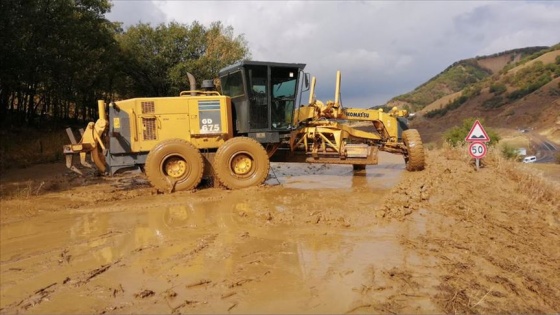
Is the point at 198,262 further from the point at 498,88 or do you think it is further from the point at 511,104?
the point at 498,88

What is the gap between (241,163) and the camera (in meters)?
9.84

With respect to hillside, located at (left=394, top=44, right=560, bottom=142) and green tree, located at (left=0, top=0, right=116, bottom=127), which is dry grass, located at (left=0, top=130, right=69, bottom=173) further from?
hillside, located at (left=394, top=44, right=560, bottom=142)

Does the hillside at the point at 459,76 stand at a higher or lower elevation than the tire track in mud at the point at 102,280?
higher

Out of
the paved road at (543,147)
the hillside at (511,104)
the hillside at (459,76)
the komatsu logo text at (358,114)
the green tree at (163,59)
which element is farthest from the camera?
the hillside at (459,76)

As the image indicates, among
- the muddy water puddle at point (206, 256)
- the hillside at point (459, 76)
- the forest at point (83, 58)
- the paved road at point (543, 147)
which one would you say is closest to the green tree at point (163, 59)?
the forest at point (83, 58)

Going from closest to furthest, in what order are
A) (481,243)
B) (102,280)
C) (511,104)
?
(102,280) → (481,243) → (511,104)

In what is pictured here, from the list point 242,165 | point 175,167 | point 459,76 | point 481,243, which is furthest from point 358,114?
point 459,76

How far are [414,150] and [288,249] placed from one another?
22.6 feet

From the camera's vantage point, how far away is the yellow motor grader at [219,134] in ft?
31.6

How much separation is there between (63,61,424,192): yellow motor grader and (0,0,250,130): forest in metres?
6.74

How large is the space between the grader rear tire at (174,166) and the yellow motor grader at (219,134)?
2 centimetres

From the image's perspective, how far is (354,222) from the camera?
21.4ft

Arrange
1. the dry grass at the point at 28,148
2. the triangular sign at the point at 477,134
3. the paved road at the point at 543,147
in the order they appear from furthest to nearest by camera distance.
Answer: the paved road at the point at 543,147, the dry grass at the point at 28,148, the triangular sign at the point at 477,134

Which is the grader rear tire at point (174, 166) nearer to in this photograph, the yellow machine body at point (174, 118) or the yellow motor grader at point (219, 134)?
the yellow motor grader at point (219, 134)
